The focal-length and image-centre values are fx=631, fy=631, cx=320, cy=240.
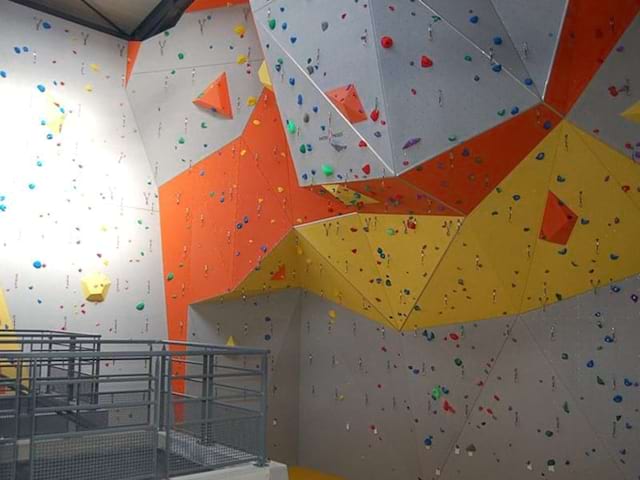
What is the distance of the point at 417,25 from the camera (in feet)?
15.3

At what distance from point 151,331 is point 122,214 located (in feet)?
5.03

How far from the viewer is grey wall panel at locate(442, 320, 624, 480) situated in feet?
18.5

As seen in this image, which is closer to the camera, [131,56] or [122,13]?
[122,13]

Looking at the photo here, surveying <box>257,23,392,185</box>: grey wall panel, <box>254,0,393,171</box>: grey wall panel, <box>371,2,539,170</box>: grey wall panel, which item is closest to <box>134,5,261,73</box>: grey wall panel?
<box>257,23,392,185</box>: grey wall panel

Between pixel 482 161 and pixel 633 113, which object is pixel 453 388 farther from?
pixel 633 113

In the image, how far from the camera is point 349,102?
4.98m

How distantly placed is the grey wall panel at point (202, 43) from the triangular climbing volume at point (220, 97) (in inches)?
9.6

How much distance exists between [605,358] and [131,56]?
6771mm

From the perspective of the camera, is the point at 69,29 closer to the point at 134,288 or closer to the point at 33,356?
the point at 134,288

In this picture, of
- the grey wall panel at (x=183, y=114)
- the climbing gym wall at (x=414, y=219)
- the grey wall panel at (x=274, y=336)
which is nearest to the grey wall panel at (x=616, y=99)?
the climbing gym wall at (x=414, y=219)

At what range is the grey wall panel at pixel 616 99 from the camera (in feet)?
A: 14.5

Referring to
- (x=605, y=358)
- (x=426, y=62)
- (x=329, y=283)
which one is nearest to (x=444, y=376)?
(x=605, y=358)

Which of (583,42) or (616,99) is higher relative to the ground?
(583,42)

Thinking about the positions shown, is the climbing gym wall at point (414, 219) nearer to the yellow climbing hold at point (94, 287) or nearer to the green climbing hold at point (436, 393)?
the green climbing hold at point (436, 393)
